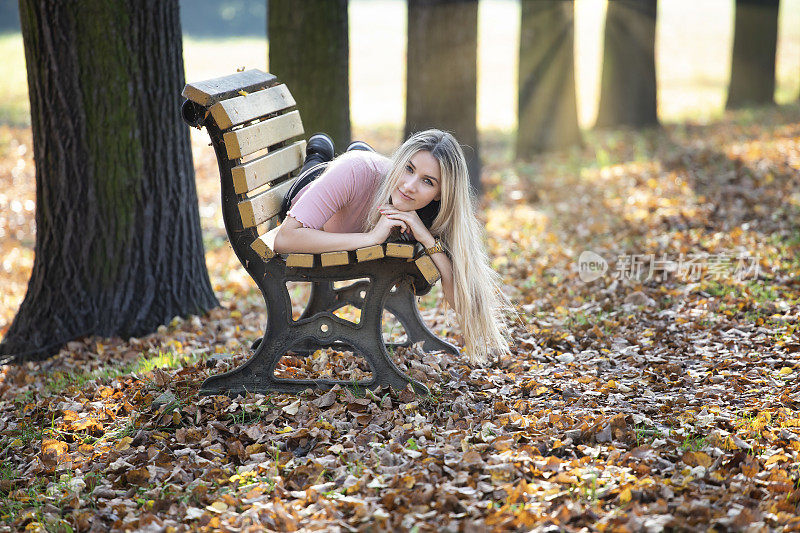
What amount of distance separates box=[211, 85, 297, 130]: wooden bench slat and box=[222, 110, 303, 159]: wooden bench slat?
0.16 ft

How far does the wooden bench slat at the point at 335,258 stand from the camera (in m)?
3.74

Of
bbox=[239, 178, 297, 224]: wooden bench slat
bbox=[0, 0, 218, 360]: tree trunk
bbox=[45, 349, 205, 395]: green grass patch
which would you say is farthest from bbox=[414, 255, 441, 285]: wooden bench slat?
bbox=[0, 0, 218, 360]: tree trunk

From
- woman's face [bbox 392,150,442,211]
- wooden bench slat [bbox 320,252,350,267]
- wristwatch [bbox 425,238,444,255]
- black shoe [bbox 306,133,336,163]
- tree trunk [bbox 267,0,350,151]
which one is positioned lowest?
wooden bench slat [bbox 320,252,350,267]

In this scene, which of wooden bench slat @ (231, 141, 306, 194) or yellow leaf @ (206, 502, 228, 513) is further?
wooden bench slat @ (231, 141, 306, 194)

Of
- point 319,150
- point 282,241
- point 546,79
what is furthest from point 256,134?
point 546,79

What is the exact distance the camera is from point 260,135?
13.7 feet

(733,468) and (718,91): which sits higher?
(718,91)

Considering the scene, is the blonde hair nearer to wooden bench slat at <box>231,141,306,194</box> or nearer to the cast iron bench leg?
the cast iron bench leg

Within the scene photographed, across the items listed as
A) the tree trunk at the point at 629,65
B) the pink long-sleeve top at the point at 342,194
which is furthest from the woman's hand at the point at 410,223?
the tree trunk at the point at 629,65

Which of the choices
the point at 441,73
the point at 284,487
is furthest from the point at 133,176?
the point at 441,73

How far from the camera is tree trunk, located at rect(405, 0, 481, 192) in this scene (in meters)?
8.75

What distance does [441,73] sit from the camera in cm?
890

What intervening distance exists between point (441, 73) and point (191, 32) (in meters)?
30.0

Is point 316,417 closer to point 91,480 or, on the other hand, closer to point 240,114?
point 91,480
